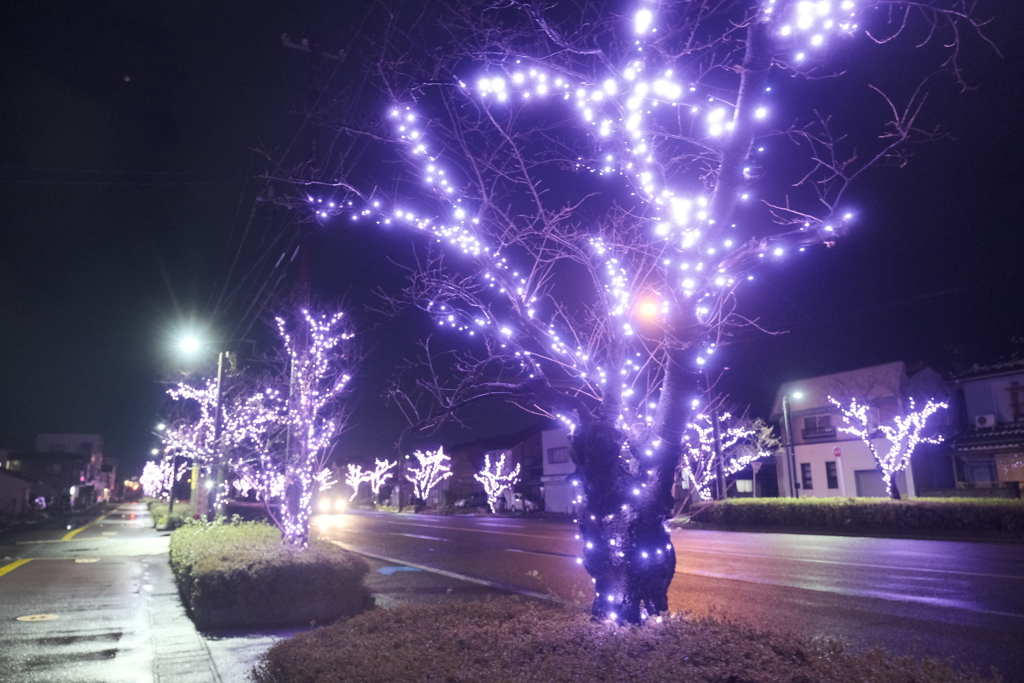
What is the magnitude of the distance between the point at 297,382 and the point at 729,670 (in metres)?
11.2

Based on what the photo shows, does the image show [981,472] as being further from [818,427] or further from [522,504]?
[522,504]

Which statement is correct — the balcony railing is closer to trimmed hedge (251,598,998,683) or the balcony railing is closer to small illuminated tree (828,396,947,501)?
small illuminated tree (828,396,947,501)

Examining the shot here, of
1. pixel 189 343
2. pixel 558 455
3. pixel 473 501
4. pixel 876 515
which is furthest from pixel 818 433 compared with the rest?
pixel 189 343

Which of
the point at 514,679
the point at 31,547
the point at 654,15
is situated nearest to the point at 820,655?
the point at 514,679

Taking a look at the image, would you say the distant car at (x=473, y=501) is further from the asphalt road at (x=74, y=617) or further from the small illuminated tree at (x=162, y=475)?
the asphalt road at (x=74, y=617)

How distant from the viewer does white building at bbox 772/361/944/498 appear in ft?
126

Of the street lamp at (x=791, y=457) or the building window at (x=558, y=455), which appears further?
the building window at (x=558, y=455)

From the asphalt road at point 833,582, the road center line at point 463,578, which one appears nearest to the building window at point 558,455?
the asphalt road at point 833,582

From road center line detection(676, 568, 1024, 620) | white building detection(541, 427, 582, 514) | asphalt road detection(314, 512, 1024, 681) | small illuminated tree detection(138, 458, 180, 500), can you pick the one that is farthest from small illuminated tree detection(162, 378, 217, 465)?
white building detection(541, 427, 582, 514)

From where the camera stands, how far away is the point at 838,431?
4128 cm

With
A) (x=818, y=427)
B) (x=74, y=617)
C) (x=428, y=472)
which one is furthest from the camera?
(x=428, y=472)

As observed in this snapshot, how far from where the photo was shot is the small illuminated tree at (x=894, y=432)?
31828 mm

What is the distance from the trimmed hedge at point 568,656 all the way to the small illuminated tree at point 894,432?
2902 centimetres

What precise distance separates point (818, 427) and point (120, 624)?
42.0 metres
